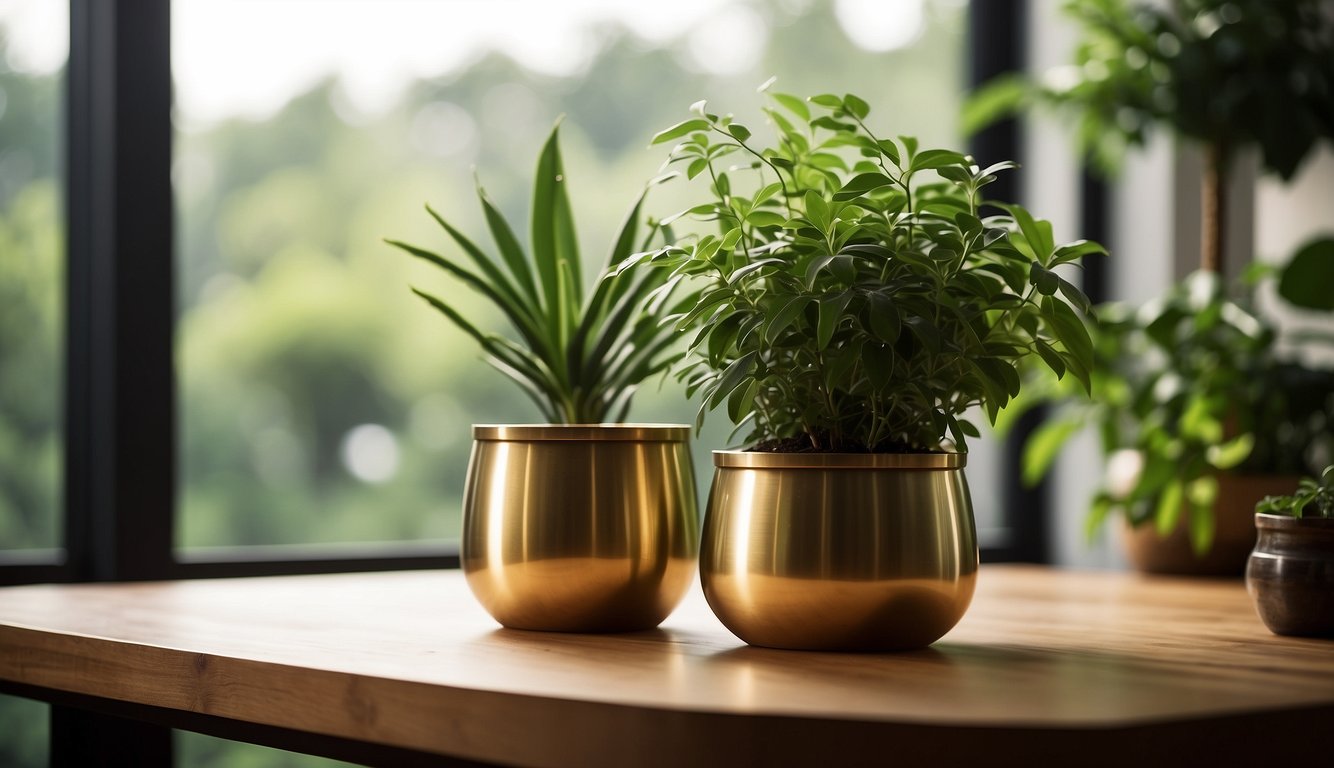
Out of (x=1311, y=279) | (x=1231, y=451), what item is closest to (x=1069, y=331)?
(x=1311, y=279)

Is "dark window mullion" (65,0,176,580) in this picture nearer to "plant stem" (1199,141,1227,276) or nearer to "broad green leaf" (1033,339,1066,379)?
"broad green leaf" (1033,339,1066,379)

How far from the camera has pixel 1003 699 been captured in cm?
61

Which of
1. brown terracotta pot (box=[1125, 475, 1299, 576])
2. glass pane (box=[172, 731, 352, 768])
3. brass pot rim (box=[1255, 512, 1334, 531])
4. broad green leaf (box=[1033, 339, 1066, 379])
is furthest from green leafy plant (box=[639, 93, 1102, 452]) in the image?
glass pane (box=[172, 731, 352, 768])

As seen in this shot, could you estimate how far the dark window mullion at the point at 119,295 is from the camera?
4.37 feet

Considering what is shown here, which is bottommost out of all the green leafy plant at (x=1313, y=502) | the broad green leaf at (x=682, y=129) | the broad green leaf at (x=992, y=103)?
the green leafy plant at (x=1313, y=502)

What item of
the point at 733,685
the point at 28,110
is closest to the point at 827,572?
the point at 733,685

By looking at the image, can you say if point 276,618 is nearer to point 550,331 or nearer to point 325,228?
point 550,331

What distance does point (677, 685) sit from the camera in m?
0.65

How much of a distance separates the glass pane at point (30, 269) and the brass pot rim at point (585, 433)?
2.33 feet

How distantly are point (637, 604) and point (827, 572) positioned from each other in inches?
6.7

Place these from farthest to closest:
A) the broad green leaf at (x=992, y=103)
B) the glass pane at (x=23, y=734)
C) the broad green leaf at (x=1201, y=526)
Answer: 1. the broad green leaf at (x=992, y=103)
2. the broad green leaf at (x=1201, y=526)
3. the glass pane at (x=23, y=734)

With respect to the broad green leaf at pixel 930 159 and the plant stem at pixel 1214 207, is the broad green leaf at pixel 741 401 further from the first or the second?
the plant stem at pixel 1214 207

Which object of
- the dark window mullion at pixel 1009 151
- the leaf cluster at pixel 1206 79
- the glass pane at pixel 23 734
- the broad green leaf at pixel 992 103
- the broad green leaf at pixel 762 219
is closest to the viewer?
the broad green leaf at pixel 762 219

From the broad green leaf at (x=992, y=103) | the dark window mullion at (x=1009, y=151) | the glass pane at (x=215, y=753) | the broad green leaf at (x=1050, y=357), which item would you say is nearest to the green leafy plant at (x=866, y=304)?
the broad green leaf at (x=1050, y=357)
